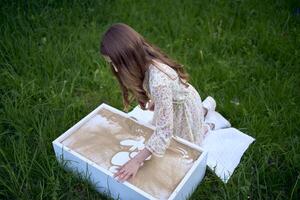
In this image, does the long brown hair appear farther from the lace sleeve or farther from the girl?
the lace sleeve

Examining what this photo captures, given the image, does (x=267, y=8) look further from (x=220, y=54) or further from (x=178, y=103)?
(x=178, y=103)

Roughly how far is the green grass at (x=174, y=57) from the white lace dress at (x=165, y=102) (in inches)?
18.2

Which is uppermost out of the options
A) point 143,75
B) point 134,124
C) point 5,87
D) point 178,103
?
point 143,75

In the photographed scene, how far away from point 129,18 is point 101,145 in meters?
Answer: 2.01

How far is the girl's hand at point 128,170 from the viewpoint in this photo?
1.94 m

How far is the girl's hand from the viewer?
1938 millimetres

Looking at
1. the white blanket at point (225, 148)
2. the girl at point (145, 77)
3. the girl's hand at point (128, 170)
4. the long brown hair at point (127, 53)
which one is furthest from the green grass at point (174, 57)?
the long brown hair at point (127, 53)

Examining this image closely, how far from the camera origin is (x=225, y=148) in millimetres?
2592

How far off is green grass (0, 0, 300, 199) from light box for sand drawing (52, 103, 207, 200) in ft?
0.57

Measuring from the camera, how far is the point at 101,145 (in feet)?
→ 7.23

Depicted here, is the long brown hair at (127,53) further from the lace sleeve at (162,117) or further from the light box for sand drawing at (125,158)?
the light box for sand drawing at (125,158)

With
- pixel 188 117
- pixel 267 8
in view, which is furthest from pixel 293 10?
pixel 188 117

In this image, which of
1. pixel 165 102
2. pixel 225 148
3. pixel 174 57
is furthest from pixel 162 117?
pixel 174 57

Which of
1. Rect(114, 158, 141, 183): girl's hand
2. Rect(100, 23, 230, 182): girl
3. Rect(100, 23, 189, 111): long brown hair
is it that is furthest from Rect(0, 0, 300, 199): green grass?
Rect(100, 23, 189, 111): long brown hair
